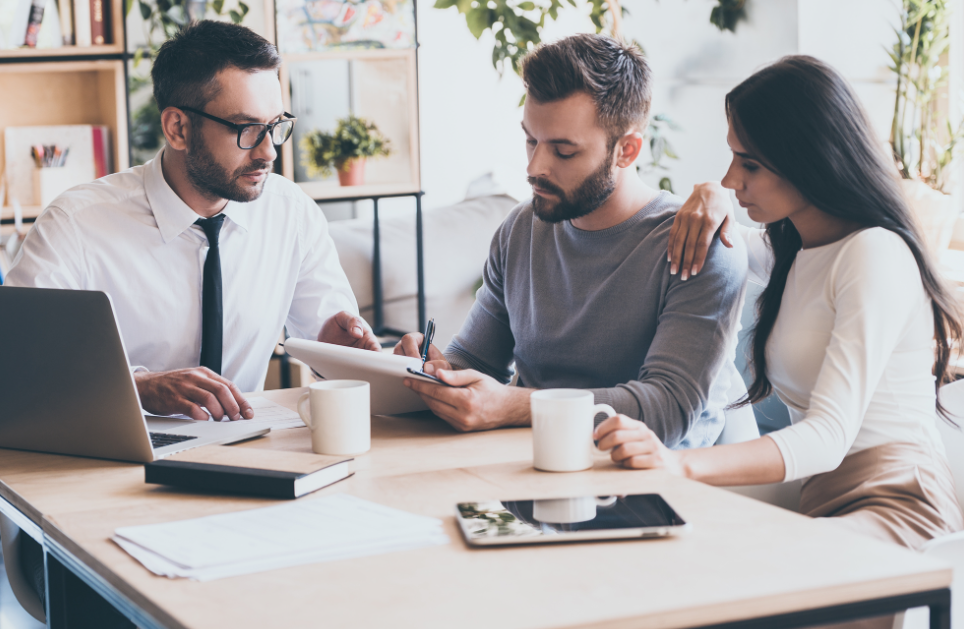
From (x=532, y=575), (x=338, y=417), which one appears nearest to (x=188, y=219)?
(x=338, y=417)

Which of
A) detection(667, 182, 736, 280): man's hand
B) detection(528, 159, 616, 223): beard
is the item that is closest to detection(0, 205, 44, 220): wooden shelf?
detection(528, 159, 616, 223): beard

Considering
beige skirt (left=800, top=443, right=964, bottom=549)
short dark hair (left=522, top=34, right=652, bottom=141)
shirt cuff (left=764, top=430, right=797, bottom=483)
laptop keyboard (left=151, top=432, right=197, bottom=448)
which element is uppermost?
short dark hair (left=522, top=34, right=652, bottom=141)

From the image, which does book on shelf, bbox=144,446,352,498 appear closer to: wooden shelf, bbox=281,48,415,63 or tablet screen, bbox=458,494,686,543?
tablet screen, bbox=458,494,686,543

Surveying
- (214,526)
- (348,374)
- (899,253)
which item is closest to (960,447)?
(899,253)

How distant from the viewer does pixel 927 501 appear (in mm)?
1320

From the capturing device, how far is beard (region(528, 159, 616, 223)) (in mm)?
1663

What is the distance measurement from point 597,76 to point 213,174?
2.65ft

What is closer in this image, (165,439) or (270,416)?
(165,439)

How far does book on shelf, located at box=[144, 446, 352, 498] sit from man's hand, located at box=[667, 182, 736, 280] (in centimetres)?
68

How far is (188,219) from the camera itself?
1881 millimetres

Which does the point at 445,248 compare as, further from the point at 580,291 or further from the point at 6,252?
the point at 580,291

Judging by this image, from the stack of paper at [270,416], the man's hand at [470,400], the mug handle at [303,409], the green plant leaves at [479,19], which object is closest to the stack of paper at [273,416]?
the stack of paper at [270,416]

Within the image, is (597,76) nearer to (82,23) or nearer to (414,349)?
(414,349)

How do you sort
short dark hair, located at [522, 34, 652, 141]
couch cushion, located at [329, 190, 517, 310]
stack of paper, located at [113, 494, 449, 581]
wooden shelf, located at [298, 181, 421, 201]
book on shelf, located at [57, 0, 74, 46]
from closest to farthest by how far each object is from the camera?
stack of paper, located at [113, 494, 449, 581] < short dark hair, located at [522, 34, 652, 141] < book on shelf, located at [57, 0, 74, 46] < wooden shelf, located at [298, 181, 421, 201] < couch cushion, located at [329, 190, 517, 310]
